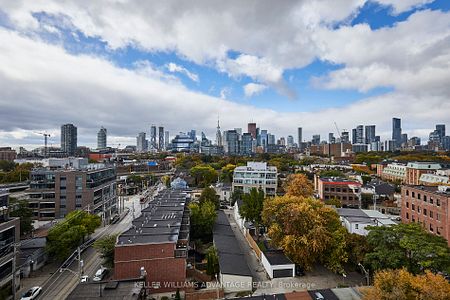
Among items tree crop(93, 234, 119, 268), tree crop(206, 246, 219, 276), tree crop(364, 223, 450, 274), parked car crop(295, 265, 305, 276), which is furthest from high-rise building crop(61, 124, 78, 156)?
tree crop(364, 223, 450, 274)

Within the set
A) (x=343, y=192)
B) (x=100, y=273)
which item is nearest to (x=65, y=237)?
(x=100, y=273)

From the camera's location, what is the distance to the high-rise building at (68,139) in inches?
6294

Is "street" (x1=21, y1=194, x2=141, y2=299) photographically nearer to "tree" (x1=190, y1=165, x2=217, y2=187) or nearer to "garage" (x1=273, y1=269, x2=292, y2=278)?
"garage" (x1=273, y1=269, x2=292, y2=278)

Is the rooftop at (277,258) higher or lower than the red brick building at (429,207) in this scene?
lower

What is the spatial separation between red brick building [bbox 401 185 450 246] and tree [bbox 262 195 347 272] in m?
11.6

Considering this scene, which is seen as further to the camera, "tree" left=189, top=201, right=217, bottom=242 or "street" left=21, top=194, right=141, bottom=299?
"tree" left=189, top=201, right=217, bottom=242

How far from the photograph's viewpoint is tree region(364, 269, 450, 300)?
13297mm

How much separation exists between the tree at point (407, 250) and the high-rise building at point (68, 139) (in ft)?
563

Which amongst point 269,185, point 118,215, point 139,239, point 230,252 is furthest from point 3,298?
point 269,185

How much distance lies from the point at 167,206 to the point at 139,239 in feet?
39.0

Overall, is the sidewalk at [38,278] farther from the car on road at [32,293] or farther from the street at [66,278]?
the car on road at [32,293]

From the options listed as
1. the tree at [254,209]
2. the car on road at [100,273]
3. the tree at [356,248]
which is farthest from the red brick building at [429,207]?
the car on road at [100,273]

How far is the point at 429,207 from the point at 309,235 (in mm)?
16778

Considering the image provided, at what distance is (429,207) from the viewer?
29547 mm
